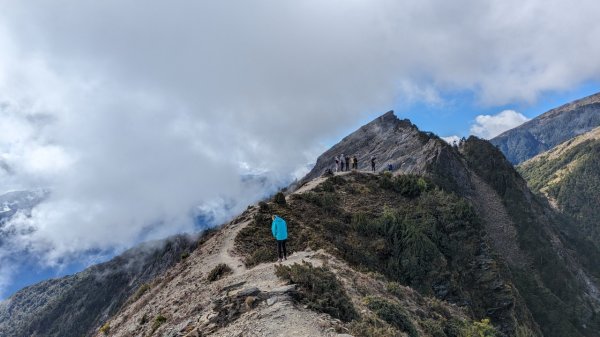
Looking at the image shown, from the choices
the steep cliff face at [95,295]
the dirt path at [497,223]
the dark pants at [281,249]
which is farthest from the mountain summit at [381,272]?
the steep cliff face at [95,295]

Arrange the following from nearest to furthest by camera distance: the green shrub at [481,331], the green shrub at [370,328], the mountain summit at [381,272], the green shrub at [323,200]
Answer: the green shrub at [370,328]
the mountain summit at [381,272]
the green shrub at [481,331]
the green shrub at [323,200]

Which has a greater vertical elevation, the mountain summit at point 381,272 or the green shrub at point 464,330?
the mountain summit at point 381,272

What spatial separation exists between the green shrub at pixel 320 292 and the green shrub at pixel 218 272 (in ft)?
22.4

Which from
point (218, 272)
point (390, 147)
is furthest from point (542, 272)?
point (218, 272)

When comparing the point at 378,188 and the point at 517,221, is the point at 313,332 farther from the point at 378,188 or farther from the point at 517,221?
the point at 517,221

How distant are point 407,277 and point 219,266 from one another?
48.0 feet

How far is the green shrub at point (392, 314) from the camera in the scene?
16.7m

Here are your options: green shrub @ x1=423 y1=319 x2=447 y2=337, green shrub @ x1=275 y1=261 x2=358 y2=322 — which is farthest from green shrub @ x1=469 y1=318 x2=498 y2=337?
green shrub @ x1=275 y1=261 x2=358 y2=322

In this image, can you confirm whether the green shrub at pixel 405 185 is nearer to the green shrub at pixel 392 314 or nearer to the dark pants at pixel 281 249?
the dark pants at pixel 281 249

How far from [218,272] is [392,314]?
1131 centimetres

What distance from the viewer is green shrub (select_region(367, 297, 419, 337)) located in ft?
54.6

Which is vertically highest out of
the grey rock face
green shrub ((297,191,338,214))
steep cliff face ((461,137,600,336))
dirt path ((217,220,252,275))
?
the grey rock face

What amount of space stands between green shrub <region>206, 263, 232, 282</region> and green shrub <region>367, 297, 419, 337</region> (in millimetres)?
9659

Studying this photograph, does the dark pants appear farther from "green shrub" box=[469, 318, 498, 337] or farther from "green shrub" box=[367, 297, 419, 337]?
"green shrub" box=[469, 318, 498, 337]
